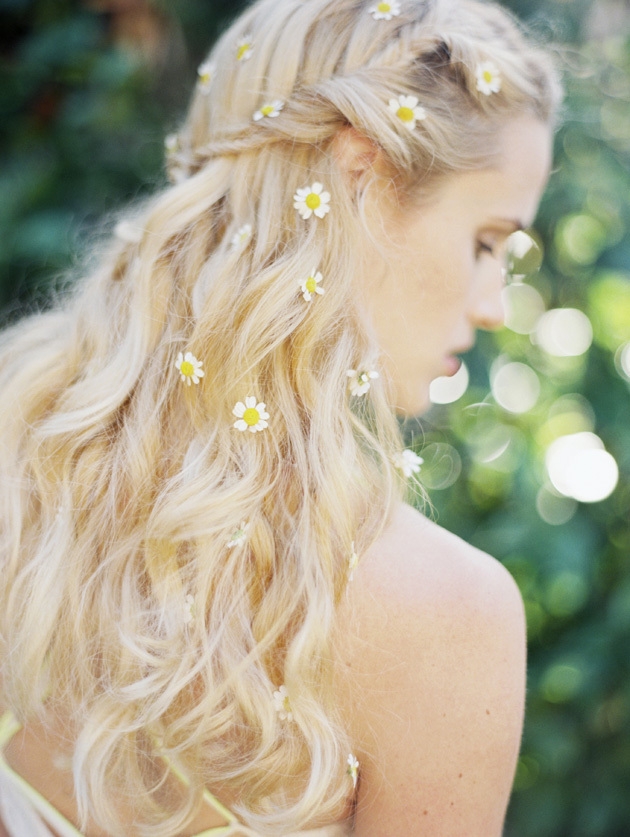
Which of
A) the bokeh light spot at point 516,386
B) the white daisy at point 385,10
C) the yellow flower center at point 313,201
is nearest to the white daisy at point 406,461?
the yellow flower center at point 313,201

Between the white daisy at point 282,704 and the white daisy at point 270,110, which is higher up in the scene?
the white daisy at point 270,110

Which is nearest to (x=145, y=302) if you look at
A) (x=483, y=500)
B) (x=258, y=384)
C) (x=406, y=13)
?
(x=258, y=384)

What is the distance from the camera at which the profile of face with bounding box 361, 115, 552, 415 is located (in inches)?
42.3

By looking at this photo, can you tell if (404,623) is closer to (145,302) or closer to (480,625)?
(480,625)

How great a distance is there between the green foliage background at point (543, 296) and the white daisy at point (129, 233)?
419 millimetres

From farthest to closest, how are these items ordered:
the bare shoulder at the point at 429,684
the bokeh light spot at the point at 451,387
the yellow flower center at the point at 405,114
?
1. the bokeh light spot at the point at 451,387
2. the yellow flower center at the point at 405,114
3. the bare shoulder at the point at 429,684

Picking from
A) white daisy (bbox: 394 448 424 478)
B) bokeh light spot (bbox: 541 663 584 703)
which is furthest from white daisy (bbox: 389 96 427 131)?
bokeh light spot (bbox: 541 663 584 703)

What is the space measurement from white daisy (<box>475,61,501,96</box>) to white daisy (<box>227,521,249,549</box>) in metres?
0.67

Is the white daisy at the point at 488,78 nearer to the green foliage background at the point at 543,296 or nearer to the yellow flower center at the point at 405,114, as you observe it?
the yellow flower center at the point at 405,114

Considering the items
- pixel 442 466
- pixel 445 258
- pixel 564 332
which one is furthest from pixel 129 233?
pixel 564 332

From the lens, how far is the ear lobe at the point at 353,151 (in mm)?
1034

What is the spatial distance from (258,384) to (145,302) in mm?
215

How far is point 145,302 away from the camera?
108cm

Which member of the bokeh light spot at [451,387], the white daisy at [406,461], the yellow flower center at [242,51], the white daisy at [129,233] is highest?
the yellow flower center at [242,51]
